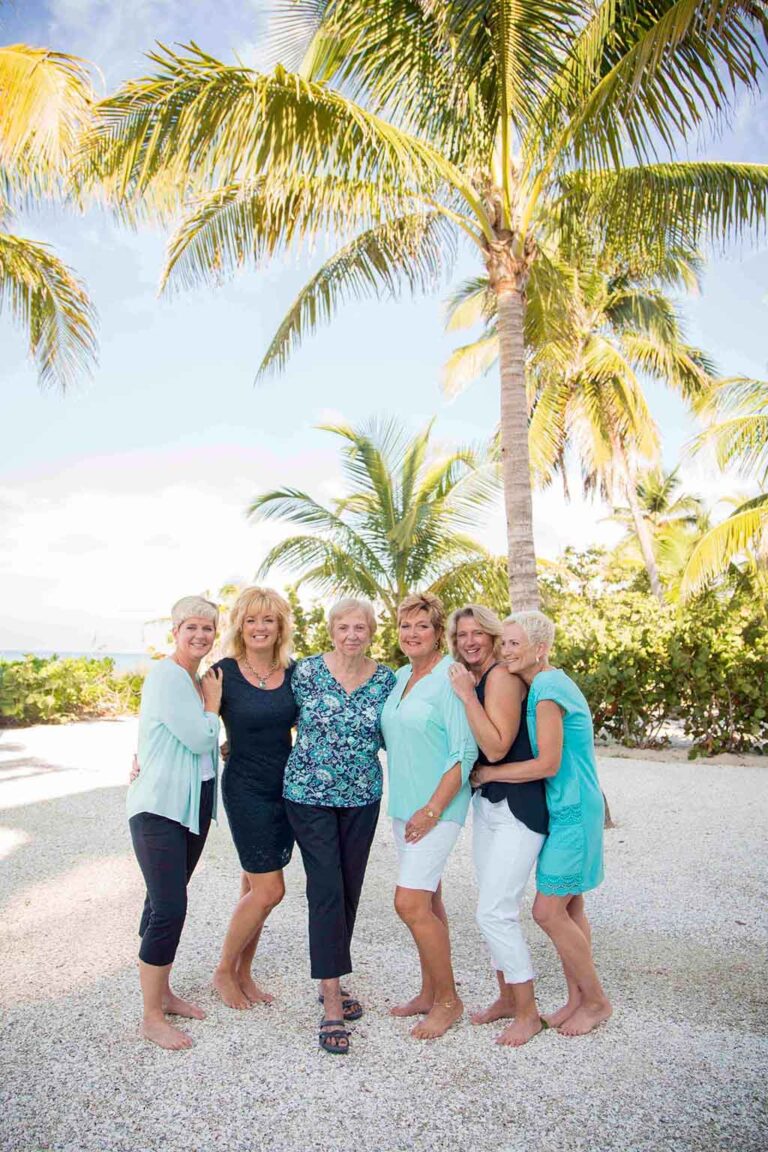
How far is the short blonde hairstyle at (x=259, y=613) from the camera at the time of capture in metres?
3.67

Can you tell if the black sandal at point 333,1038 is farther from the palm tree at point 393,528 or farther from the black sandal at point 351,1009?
the palm tree at point 393,528

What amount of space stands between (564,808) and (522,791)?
191 mm

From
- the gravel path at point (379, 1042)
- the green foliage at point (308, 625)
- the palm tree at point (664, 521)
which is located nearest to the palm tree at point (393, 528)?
the green foliage at point (308, 625)

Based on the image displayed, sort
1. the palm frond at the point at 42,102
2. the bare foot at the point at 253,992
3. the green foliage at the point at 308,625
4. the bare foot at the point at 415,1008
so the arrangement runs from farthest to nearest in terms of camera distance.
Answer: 1. the green foliage at the point at 308,625
2. the palm frond at the point at 42,102
3. the bare foot at the point at 253,992
4. the bare foot at the point at 415,1008

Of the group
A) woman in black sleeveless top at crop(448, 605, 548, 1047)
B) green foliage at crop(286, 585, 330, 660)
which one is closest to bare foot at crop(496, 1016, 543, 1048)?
woman in black sleeveless top at crop(448, 605, 548, 1047)

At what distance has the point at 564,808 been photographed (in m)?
3.38

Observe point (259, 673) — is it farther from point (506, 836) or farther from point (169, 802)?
point (506, 836)

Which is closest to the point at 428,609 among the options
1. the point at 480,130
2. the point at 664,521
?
the point at 480,130

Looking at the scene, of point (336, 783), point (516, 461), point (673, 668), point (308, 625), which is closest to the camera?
point (336, 783)

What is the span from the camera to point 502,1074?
3.06 metres

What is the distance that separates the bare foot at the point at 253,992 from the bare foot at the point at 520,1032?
1.10 m

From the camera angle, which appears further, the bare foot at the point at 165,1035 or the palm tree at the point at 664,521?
the palm tree at the point at 664,521

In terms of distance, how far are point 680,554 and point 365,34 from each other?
2708cm

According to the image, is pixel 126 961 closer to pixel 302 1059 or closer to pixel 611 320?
pixel 302 1059
